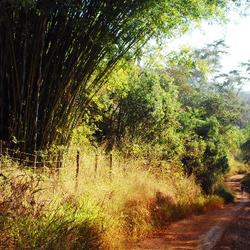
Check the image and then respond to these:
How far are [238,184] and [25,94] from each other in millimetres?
23322

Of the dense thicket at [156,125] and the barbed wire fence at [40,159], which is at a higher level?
the dense thicket at [156,125]

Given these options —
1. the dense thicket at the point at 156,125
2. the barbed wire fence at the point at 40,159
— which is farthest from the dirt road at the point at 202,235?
the dense thicket at the point at 156,125

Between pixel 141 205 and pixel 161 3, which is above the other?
pixel 161 3

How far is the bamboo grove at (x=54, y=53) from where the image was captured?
347 inches

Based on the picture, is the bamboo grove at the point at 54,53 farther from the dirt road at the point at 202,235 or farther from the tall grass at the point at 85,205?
the dirt road at the point at 202,235

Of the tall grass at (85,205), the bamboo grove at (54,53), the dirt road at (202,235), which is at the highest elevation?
the bamboo grove at (54,53)

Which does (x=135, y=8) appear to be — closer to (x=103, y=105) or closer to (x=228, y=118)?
(x=103, y=105)

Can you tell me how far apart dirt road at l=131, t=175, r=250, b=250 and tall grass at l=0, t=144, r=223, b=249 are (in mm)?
279

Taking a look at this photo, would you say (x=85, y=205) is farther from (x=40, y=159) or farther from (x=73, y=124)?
(x=73, y=124)

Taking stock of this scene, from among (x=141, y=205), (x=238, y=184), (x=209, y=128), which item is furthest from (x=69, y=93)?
(x=238, y=184)

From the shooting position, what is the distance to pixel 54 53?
30.5ft

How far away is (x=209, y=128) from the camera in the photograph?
824 inches

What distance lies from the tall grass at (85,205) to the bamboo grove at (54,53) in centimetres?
98

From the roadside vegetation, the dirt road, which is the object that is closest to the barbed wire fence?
the roadside vegetation
